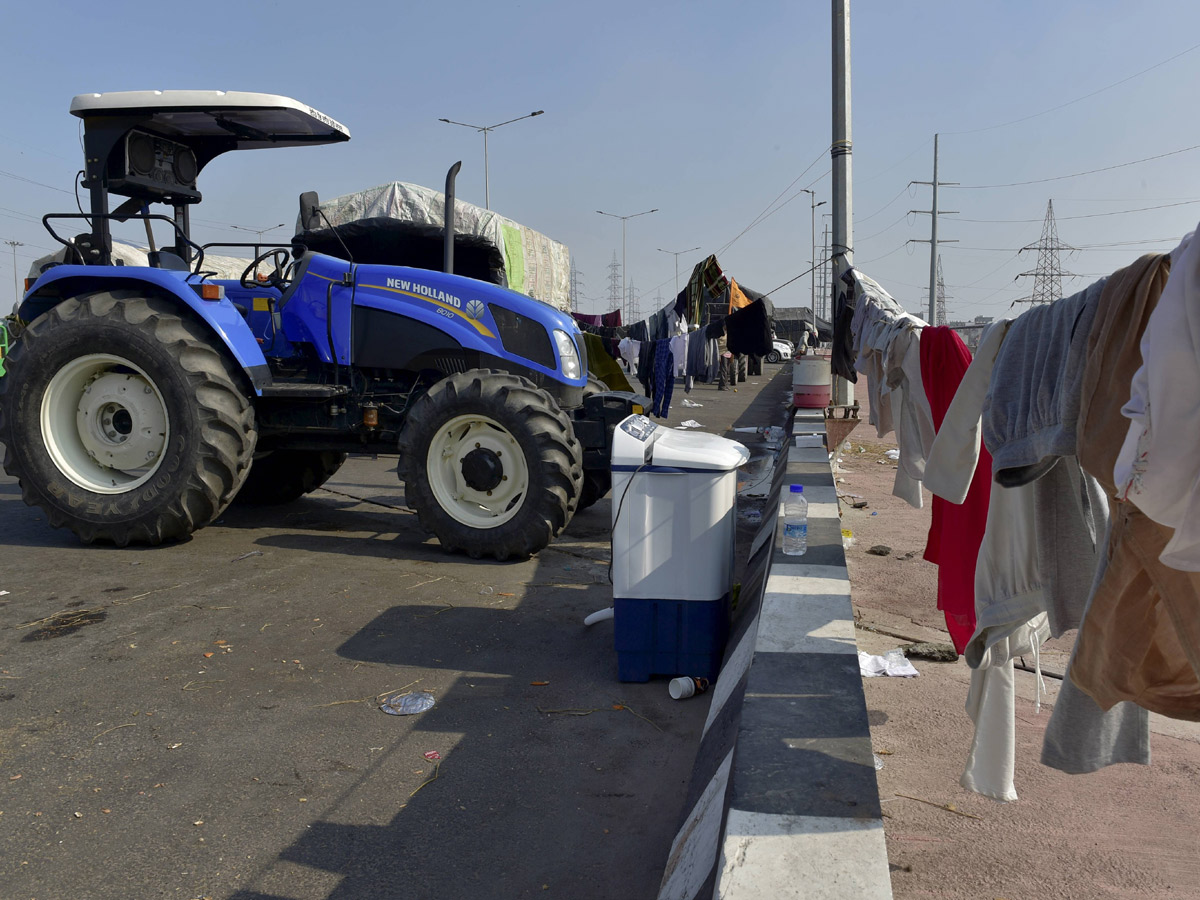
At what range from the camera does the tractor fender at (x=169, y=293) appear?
6312mm

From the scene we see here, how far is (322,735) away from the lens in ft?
11.8

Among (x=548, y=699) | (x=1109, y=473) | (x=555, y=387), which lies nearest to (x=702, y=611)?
(x=548, y=699)

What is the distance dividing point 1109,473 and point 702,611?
2.47m

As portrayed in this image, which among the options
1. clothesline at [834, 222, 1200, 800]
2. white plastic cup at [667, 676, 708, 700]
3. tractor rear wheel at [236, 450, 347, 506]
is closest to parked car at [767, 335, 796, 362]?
tractor rear wheel at [236, 450, 347, 506]

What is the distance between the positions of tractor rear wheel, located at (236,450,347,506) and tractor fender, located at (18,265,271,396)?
1416 mm

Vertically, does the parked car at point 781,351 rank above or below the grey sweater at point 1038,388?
above

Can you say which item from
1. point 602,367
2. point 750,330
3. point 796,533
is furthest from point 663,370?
point 796,533

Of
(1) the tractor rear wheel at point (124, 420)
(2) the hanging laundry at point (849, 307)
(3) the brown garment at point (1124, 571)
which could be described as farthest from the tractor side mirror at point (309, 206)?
(3) the brown garment at point (1124, 571)

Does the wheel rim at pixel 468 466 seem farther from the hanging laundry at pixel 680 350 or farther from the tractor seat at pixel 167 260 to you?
the hanging laundry at pixel 680 350

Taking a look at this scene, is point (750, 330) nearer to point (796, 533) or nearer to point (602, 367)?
point (602, 367)

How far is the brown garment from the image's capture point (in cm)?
179

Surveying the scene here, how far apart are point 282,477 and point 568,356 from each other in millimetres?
3018

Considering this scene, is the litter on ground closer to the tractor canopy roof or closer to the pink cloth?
the pink cloth

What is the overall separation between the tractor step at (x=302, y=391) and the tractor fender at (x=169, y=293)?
85 mm
